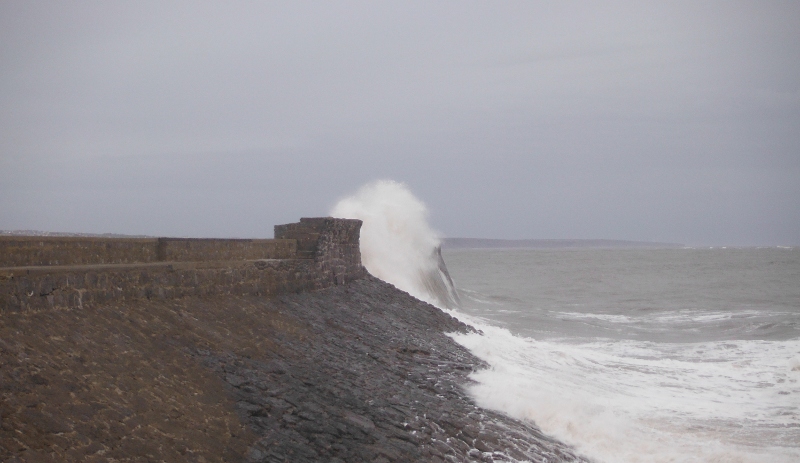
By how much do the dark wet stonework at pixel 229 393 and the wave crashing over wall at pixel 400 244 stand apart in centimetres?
1004

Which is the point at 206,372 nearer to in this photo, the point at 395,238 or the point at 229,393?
the point at 229,393

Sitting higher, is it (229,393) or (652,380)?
(229,393)

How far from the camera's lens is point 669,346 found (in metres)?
16.3

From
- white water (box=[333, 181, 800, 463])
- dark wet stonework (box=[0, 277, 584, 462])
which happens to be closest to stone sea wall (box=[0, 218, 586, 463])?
dark wet stonework (box=[0, 277, 584, 462])

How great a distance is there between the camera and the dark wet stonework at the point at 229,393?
192 inches

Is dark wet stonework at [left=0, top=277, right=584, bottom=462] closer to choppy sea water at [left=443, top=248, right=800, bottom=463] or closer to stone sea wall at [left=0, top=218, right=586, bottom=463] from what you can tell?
stone sea wall at [left=0, top=218, right=586, bottom=463]

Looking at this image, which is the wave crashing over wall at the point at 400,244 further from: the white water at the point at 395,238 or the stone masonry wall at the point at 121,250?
the stone masonry wall at the point at 121,250

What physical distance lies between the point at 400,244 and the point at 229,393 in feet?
53.6

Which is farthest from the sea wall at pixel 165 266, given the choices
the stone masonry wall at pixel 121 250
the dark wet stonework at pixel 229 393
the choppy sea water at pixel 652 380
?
the choppy sea water at pixel 652 380

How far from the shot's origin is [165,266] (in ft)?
25.1

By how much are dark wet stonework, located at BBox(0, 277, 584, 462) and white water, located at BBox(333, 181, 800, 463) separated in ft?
1.97

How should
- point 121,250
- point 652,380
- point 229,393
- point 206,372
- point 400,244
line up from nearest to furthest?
point 229,393 < point 206,372 < point 121,250 < point 652,380 < point 400,244

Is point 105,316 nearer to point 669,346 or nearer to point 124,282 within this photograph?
point 124,282

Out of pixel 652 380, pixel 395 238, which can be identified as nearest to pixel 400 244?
pixel 395 238
